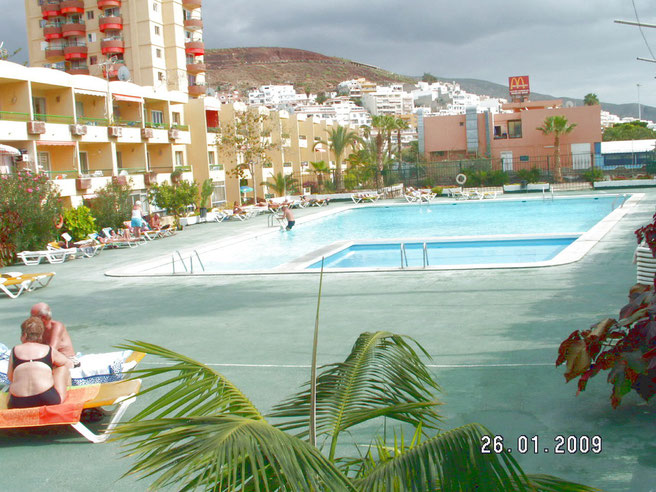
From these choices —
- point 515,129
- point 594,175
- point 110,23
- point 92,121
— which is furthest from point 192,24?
point 594,175

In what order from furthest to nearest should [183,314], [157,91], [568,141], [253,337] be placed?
[568,141] → [157,91] → [183,314] → [253,337]

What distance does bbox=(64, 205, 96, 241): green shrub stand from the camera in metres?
23.0

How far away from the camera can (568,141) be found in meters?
55.4

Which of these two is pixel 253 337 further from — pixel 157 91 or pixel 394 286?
pixel 157 91

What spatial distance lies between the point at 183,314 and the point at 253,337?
2226 millimetres

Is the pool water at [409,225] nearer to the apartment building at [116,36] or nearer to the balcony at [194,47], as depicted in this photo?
the apartment building at [116,36]

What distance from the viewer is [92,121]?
105 ft

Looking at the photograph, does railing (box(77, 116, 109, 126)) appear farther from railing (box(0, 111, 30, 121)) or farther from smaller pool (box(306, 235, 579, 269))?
Result: smaller pool (box(306, 235, 579, 269))

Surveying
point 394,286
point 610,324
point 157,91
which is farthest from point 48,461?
point 157,91

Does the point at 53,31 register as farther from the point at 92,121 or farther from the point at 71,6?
the point at 92,121

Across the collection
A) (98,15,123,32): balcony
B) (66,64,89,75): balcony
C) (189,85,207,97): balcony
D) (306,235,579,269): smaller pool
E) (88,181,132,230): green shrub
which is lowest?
(306,235,579,269): smaller pool

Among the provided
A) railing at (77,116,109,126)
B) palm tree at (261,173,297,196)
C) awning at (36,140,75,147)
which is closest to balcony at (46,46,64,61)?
palm tree at (261,173,297,196)

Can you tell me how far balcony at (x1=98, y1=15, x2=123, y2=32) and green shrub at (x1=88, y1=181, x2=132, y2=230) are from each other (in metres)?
32.9

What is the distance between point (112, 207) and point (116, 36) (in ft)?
116
